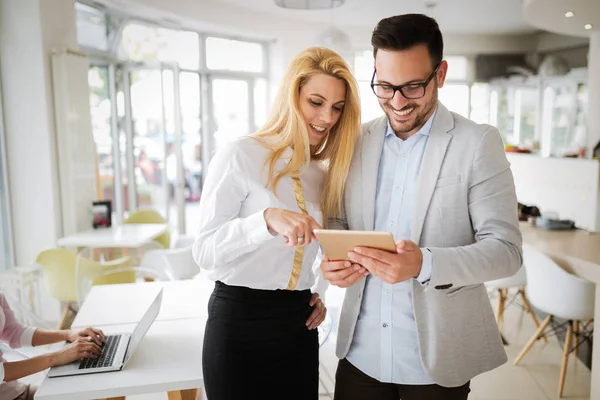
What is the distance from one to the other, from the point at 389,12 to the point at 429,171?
7946 millimetres

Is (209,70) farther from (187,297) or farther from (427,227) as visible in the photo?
(427,227)

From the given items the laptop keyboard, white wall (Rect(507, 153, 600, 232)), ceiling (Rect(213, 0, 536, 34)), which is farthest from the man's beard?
ceiling (Rect(213, 0, 536, 34))

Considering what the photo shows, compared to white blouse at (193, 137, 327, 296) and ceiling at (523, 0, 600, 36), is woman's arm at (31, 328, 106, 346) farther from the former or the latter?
ceiling at (523, 0, 600, 36)

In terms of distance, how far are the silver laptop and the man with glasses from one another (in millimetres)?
774

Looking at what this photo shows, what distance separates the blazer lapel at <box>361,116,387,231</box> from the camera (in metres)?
1.59

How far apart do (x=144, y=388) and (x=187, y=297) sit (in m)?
0.98

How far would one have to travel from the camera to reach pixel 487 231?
1427mm

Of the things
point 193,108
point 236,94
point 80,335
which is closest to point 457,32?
point 236,94

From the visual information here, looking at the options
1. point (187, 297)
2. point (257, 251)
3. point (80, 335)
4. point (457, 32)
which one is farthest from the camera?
point (457, 32)

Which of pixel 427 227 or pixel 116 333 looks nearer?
pixel 427 227

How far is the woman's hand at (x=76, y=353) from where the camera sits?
191 cm

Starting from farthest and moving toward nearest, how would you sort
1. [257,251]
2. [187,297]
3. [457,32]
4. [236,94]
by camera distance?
[457,32] < [236,94] < [187,297] < [257,251]

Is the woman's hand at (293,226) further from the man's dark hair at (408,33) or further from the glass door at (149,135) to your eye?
the glass door at (149,135)

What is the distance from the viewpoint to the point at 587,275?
308cm
